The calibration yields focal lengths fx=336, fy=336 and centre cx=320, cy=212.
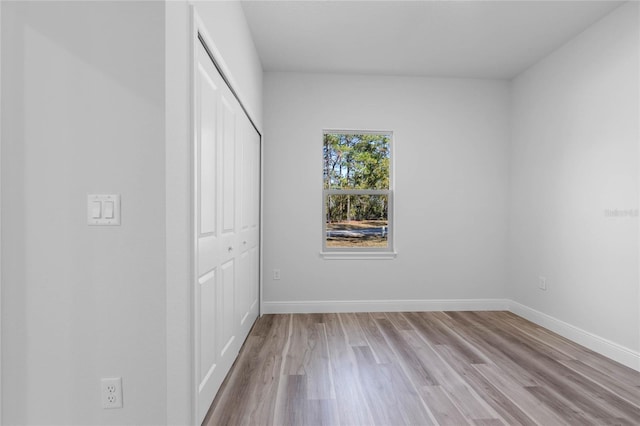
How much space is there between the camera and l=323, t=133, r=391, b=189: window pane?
13.2 ft

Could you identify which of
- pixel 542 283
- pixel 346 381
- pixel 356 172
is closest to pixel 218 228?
pixel 346 381

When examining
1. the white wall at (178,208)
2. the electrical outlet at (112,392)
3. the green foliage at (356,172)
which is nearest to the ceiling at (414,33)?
the green foliage at (356,172)

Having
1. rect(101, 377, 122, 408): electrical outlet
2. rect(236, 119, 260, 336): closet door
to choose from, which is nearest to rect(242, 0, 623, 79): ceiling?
rect(236, 119, 260, 336): closet door

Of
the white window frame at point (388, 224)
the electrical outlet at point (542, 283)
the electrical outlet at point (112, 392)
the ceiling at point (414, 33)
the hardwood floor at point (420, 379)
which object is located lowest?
the hardwood floor at point (420, 379)

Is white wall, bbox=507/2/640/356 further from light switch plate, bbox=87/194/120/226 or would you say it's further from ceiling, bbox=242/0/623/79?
light switch plate, bbox=87/194/120/226

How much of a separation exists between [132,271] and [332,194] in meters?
2.92

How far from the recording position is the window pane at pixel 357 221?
4008mm

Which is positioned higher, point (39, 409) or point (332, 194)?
point (332, 194)

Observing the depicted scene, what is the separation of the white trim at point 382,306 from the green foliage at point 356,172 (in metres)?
0.98

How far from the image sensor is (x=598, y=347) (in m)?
2.77

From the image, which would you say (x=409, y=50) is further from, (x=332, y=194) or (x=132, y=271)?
(x=132, y=271)

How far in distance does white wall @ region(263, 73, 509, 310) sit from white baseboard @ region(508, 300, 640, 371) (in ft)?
1.42

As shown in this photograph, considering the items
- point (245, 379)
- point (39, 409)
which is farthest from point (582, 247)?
point (39, 409)

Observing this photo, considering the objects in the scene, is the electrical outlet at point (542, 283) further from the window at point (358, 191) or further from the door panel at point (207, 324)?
the door panel at point (207, 324)
